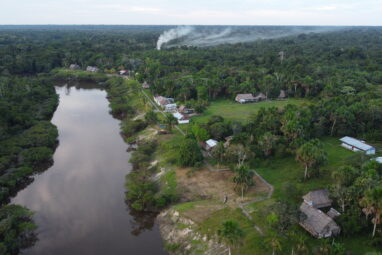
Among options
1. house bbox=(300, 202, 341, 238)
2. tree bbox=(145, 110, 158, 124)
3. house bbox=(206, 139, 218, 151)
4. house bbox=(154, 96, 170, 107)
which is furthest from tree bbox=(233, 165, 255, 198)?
house bbox=(154, 96, 170, 107)

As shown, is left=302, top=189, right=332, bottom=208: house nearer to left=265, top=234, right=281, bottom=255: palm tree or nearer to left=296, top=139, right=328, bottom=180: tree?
left=296, top=139, right=328, bottom=180: tree

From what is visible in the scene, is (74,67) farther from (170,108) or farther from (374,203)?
(374,203)

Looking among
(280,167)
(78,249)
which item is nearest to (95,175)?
(78,249)

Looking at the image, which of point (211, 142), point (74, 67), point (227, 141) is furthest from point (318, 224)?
point (74, 67)

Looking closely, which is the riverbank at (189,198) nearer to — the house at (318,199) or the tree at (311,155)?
the house at (318,199)

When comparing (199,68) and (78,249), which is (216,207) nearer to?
(78,249)
